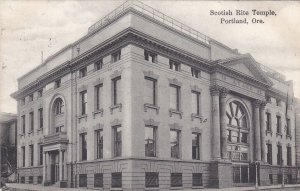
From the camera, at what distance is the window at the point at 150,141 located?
24766 millimetres

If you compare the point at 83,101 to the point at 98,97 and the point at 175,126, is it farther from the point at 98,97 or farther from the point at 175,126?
the point at 175,126

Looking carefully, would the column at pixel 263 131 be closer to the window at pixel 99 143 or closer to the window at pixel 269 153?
the window at pixel 269 153

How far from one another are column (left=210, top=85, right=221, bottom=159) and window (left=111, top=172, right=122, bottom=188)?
8562mm

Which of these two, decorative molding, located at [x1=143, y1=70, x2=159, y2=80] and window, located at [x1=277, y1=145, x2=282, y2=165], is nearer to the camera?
decorative molding, located at [x1=143, y1=70, x2=159, y2=80]

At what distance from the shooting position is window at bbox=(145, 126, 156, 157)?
81.3ft

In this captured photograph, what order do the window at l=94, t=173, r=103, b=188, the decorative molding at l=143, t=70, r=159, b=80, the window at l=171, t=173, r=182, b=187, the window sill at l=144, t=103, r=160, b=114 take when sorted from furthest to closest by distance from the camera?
the window at l=171, t=173, r=182, b=187 → the window at l=94, t=173, r=103, b=188 → the decorative molding at l=143, t=70, r=159, b=80 → the window sill at l=144, t=103, r=160, b=114

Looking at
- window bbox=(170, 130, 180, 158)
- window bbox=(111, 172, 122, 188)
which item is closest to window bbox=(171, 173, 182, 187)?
window bbox=(170, 130, 180, 158)

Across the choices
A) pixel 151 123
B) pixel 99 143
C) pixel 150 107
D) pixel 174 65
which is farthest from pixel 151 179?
pixel 174 65

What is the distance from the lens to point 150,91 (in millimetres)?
25609

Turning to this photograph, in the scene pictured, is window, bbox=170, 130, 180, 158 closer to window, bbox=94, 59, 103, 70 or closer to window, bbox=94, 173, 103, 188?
window, bbox=94, 173, 103, 188

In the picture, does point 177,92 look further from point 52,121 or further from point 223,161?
point 52,121

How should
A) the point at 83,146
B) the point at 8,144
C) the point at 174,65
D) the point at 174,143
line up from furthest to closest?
the point at 8,144, the point at 83,146, the point at 174,65, the point at 174,143

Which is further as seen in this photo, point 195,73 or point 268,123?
point 268,123

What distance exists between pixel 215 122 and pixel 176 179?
19.9 ft
